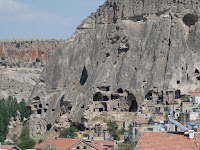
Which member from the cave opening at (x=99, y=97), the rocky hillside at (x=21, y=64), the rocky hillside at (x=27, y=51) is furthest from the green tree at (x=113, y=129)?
the rocky hillside at (x=27, y=51)

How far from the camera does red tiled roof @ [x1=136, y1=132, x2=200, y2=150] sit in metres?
24.7

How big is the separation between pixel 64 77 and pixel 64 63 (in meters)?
2.65

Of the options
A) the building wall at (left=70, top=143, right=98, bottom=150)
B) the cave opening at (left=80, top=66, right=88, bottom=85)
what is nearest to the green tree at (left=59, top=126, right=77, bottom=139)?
the cave opening at (left=80, top=66, right=88, bottom=85)

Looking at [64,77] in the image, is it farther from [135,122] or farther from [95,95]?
[135,122]

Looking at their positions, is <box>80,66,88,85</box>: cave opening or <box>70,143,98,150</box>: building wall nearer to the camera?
<box>70,143,98,150</box>: building wall

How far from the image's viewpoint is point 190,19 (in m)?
89.2

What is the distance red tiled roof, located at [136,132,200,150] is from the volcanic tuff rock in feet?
174

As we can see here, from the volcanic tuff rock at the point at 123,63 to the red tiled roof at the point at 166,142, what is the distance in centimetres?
5302

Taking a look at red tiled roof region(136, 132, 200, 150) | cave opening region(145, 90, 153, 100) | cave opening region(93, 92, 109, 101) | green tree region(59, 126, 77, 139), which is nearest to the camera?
red tiled roof region(136, 132, 200, 150)

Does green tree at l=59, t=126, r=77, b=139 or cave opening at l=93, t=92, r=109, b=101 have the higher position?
cave opening at l=93, t=92, r=109, b=101

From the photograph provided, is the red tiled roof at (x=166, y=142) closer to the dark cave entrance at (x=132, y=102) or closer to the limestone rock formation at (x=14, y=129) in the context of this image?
the dark cave entrance at (x=132, y=102)

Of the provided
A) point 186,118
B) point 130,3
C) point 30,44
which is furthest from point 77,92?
point 30,44

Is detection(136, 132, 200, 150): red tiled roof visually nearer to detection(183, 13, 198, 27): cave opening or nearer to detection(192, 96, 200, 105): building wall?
detection(192, 96, 200, 105): building wall

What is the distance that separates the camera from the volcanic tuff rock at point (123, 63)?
82.2m
